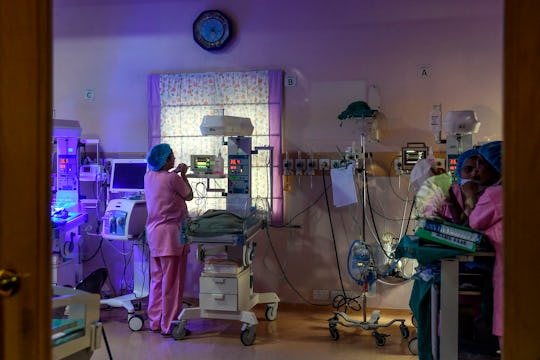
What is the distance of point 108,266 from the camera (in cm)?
532

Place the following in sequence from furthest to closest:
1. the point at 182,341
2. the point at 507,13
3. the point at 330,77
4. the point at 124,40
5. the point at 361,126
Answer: the point at 124,40, the point at 330,77, the point at 361,126, the point at 182,341, the point at 507,13

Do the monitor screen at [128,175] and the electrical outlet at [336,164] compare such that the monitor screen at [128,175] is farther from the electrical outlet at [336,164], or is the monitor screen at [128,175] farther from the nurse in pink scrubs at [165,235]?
the electrical outlet at [336,164]

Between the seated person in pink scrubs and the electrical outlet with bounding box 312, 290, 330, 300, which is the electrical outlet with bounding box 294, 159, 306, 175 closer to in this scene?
the electrical outlet with bounding box 312, 290, 330, 300

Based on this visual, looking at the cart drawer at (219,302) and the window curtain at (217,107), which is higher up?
the window curtain at (217,107)

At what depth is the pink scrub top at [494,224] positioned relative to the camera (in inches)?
97.4

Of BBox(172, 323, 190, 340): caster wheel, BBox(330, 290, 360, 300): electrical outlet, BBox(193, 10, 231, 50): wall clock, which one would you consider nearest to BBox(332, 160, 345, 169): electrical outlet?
BBox(330, 290, 360, 300): electrical outlet

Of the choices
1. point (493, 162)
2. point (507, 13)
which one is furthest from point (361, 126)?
point (507, 13)

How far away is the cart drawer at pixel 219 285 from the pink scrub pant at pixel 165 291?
0.33 metres

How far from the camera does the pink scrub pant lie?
4148 mm

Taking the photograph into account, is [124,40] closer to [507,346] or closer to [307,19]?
[307,19]

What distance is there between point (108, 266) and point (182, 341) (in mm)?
1691

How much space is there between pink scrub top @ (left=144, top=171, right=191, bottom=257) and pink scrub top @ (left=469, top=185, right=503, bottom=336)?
2317 mm

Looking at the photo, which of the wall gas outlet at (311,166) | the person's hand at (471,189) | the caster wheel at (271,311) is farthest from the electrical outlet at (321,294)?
the person's hand at (471,189)

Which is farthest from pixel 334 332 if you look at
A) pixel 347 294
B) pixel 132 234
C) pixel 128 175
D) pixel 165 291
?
pixel 128 175
